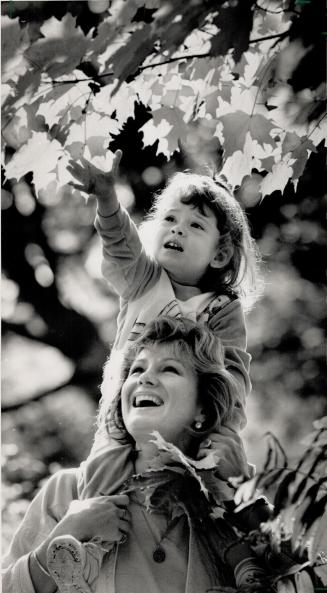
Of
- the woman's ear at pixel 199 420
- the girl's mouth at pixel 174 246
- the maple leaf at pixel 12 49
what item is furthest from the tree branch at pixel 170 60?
the woman's ear at pixel 199 420

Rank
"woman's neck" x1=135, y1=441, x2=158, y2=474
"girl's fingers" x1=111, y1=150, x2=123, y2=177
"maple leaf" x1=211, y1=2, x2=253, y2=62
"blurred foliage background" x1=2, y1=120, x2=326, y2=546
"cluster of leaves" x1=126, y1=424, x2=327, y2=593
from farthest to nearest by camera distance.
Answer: "blurred foliage background" x1=2, y1=120, x2=326, y2=546 < "girl's fingers" x1=111, y1=150, x2=123, y2=177 < "woman's neck" x1=135, y1=441, x2=158, y2=474 < "maple leaf" x1=211, y1=2, x2=253, y2=62 < "cluster of leaves" x1=126, y1=424, x2=327, y2=593

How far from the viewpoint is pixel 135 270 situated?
2600 mm

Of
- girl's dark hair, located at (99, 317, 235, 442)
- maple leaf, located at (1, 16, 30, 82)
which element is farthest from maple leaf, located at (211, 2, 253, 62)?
girl's dark hair, located at (99, 317, 235, 442)

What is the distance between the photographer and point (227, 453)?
2408 mm

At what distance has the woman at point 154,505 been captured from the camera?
2.32m

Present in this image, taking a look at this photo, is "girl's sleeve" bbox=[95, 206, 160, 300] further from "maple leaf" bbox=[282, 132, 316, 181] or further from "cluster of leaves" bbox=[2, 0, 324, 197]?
"maple leaf" bbox=[282, 132, 316, 181]

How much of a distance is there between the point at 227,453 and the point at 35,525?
1.70 feet

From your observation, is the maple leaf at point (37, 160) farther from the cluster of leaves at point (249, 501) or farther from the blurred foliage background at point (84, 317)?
the cluster of leaves at point (249, 501)

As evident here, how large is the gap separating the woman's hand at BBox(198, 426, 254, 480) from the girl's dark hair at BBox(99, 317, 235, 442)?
30mm

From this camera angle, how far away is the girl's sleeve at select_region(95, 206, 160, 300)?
2570 mm

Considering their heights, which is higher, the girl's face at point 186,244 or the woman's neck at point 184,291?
the girl's face at point 186,244

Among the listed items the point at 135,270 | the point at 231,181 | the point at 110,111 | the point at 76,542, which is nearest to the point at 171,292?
the point at 135,270

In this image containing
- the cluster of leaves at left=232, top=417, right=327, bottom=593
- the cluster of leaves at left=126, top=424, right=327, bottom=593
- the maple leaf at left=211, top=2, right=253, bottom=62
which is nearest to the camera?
the cluster of leaves at left=232, top=417, right=327, bottom=593

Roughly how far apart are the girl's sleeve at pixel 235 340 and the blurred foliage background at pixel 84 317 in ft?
0.13
